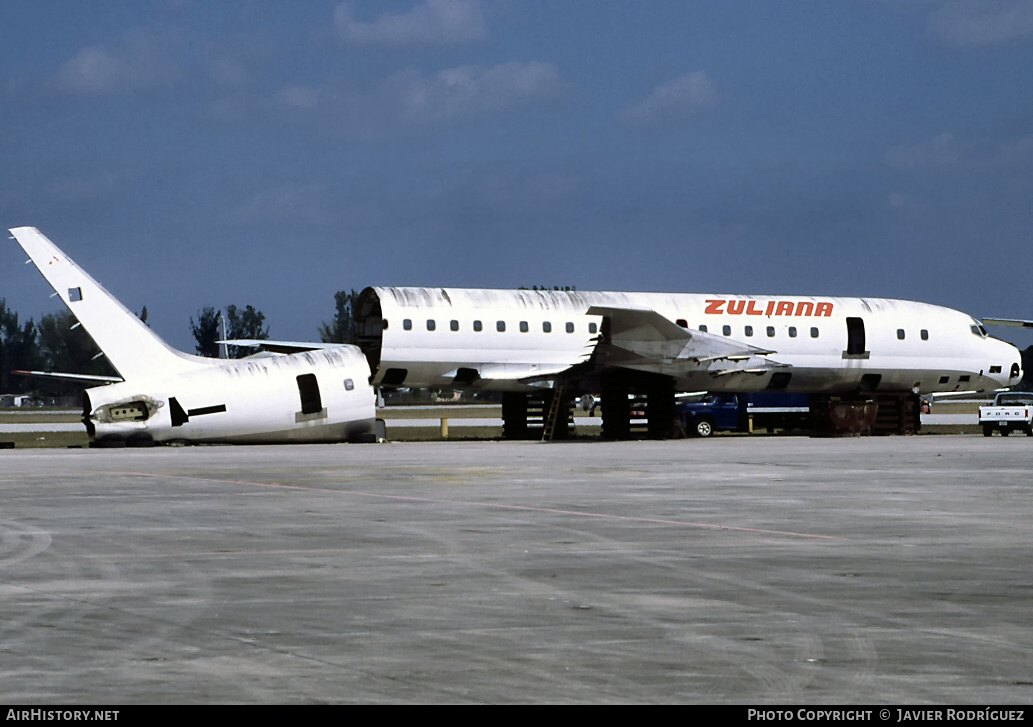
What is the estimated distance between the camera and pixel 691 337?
41.8m

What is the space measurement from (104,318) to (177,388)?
2.83m

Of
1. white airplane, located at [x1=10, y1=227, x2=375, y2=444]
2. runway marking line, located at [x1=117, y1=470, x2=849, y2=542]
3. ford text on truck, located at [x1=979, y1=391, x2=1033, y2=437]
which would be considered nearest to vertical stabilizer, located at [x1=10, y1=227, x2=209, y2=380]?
white airplane, located at [x1=10, y1=227, x2=375, y2=444]

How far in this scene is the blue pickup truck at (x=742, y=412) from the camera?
51125mm

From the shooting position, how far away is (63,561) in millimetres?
12797

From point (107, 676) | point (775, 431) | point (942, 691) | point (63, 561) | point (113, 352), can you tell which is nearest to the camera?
point (942, 691)

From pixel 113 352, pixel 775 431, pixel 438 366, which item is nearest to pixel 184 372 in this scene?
pixel 113 352

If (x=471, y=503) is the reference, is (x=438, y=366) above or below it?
above

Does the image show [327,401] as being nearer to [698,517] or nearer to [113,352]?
[113,352]

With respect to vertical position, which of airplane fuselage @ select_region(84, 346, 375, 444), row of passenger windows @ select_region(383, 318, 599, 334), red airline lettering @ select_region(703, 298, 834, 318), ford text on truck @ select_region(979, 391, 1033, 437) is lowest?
ford text on truck @ select_region(979, 391, 1033, 437)

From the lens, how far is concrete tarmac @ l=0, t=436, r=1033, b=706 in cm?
738

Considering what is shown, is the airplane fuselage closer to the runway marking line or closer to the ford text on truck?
the runway marking line

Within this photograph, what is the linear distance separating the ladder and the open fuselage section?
598 millimetres

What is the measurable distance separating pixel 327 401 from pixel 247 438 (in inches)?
100

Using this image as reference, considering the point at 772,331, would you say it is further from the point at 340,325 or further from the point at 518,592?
the point at 340,325
